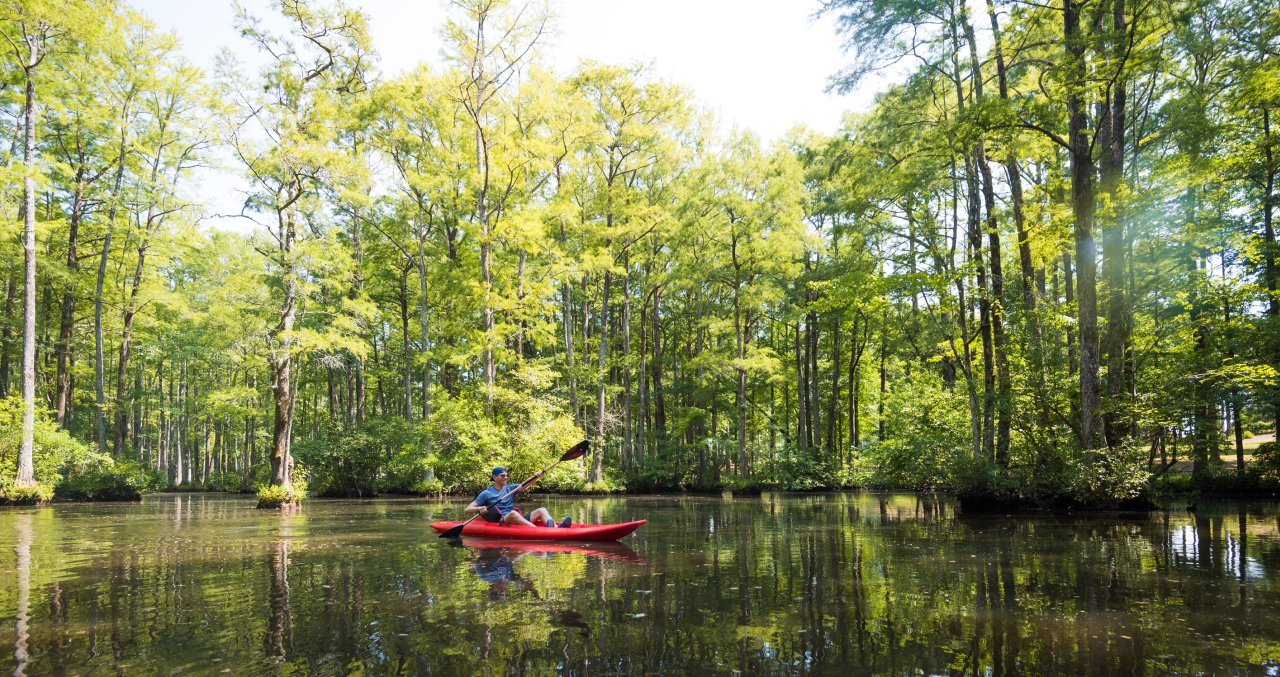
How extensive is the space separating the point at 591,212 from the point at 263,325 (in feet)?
45.4

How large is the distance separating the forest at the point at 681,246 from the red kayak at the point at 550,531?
9613 mm

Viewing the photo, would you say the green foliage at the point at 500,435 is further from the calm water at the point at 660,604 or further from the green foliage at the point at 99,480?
the green foliage at the point at 99,480

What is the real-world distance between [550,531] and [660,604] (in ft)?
16.3

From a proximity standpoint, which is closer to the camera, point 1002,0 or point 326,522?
point 1002,0

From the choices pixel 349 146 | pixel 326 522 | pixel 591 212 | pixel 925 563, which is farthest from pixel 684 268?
pixel 925 563

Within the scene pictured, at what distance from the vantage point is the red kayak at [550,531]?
10.3 m

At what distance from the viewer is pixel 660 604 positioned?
588 centimetres

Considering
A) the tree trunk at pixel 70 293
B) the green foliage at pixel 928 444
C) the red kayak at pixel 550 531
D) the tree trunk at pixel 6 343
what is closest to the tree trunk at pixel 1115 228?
the green foliage at pixel 928 444

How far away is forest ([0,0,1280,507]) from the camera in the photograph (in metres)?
14.6

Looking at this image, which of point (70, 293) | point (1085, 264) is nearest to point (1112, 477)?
point (1085, 264)

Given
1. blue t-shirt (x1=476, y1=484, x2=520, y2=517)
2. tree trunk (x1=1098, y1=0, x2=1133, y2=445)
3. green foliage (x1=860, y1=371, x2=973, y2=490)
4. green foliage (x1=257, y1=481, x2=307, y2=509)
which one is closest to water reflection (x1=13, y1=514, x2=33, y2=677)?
blue t-shirt (x1=476, y1=484, x2=520, y2=517)

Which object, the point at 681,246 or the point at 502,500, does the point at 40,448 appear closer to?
the point at 502,500

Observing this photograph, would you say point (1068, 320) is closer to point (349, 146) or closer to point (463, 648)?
point (463, 648)

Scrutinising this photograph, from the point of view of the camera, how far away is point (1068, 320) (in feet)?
44.3
